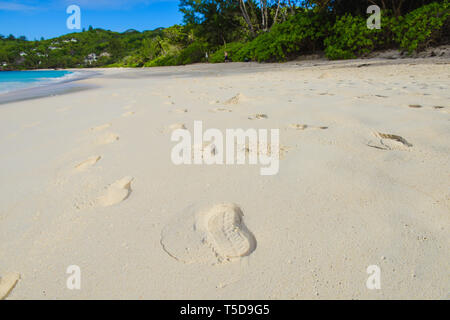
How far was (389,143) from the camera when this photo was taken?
4.07 ft

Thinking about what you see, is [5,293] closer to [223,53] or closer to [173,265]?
[173,265]

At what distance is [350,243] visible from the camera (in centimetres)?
68

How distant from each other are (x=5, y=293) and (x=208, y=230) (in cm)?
55

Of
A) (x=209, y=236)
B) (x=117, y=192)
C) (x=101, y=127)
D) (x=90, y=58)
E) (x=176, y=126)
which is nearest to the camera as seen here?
(x=209, y=236)

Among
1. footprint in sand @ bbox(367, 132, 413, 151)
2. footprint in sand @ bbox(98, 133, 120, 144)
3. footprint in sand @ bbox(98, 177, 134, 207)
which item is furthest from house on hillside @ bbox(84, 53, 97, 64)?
footprint in sand @ bbox(367, 132, 413, 151)

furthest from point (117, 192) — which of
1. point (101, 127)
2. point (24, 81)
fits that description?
point (24, 81)

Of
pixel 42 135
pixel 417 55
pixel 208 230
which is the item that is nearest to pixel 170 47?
pixel 417 55

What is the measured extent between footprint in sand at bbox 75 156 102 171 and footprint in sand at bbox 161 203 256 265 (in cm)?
72

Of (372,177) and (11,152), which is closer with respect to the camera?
(372,177)

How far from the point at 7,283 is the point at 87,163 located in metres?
0.73

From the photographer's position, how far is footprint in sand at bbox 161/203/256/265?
68 centimetres

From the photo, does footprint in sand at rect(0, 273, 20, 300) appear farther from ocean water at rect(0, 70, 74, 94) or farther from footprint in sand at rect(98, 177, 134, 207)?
ocean water at rect(0, 70, 74, 94)

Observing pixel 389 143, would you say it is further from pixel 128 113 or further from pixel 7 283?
pixel 128 113

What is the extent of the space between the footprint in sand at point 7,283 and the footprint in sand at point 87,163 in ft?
2.13
